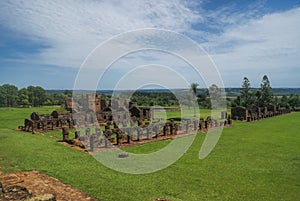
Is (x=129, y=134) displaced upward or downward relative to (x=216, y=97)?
downward

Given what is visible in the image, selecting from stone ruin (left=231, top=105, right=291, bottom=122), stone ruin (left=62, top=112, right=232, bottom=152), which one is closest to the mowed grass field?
stone ruin (left=62, top=112, right=232, bottom=152)

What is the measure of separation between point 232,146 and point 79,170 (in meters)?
10.9

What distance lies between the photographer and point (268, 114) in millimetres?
43156

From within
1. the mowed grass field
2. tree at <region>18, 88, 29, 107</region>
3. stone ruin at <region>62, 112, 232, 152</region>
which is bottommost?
the mowed grass field

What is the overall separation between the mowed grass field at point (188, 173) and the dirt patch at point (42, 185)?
0.41 meters

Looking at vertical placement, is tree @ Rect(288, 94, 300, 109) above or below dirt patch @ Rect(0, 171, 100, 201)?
above

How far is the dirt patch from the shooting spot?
8535mm

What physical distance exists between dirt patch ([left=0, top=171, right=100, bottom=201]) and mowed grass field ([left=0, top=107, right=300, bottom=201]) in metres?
0.41

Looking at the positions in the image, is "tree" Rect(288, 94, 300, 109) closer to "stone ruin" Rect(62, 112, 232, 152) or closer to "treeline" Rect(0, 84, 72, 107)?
"stone ruin" Rect(62, 112, 232, 152)

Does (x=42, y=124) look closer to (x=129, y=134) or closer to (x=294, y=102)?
(x=129, y=134)

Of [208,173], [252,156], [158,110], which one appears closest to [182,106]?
[158,110]

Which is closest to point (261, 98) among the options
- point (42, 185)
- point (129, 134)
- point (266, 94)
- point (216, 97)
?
point (266, 94)

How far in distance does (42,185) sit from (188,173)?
6260 millimetres

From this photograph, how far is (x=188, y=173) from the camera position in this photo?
37.0 feet
